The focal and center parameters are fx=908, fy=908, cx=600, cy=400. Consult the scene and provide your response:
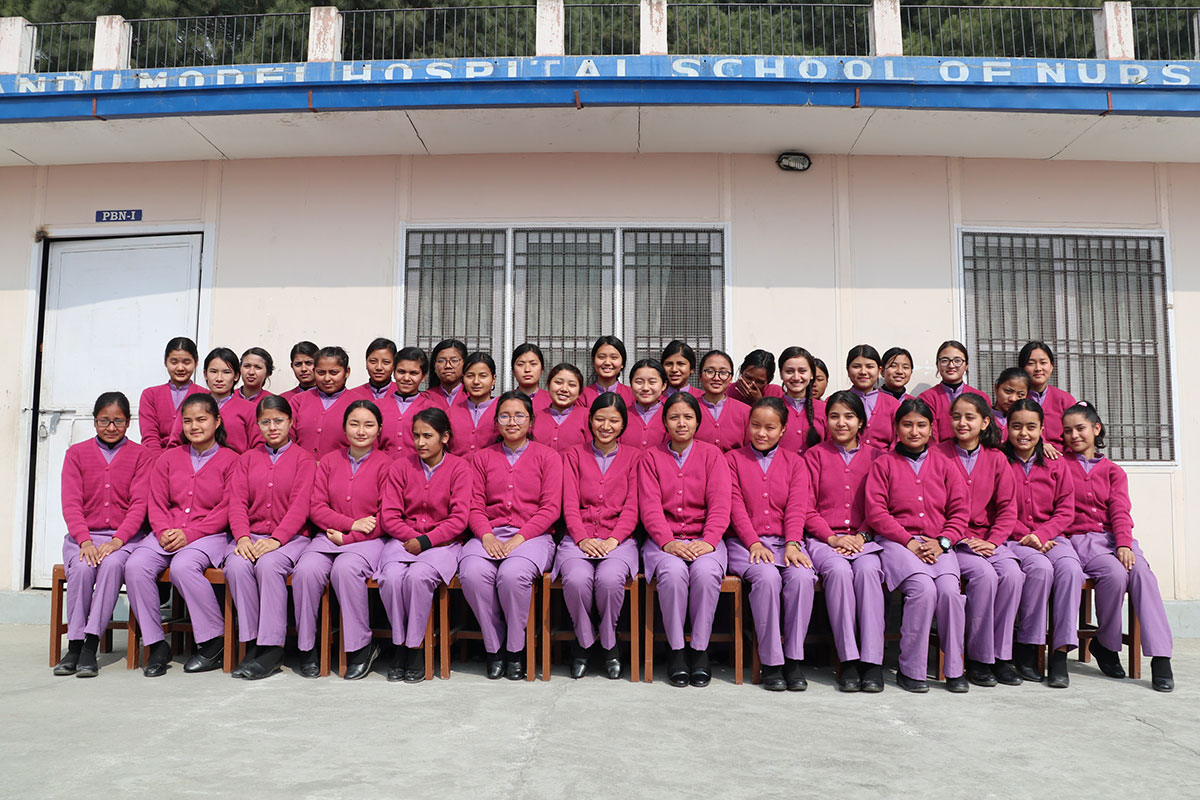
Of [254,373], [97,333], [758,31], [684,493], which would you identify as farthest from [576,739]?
[758,31]

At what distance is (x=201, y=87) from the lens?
17.6ft

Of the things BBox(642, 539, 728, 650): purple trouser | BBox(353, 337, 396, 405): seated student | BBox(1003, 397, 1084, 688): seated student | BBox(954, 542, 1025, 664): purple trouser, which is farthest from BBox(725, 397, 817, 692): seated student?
BBox(353, 337, 396, 405): seated student

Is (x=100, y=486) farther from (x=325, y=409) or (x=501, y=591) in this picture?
(x=501, y=591)

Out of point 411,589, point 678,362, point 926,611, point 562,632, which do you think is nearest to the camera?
point 926,611

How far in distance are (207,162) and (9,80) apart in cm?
123

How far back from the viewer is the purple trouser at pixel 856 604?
4.16 m

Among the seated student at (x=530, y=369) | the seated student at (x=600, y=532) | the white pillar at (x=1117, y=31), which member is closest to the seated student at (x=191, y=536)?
the seated student at (x=530, y=369)

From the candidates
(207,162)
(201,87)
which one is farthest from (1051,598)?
(207,162)

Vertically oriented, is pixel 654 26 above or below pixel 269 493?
above

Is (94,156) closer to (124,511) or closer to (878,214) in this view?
(124,511)

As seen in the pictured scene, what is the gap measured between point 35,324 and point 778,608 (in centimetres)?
547

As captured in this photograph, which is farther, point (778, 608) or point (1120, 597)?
point (1120, 597)

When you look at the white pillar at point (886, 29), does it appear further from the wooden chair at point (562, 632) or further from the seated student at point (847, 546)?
the wooden chair at point (562, 632)

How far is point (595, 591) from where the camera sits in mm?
4328
